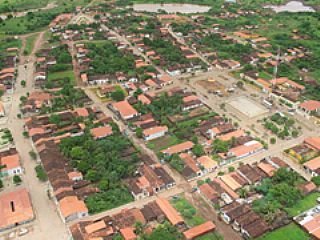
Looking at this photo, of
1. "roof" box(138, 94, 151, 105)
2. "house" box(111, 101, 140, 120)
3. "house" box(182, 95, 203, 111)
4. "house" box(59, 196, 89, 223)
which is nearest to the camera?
"house" box(59, 196, 89, 223)

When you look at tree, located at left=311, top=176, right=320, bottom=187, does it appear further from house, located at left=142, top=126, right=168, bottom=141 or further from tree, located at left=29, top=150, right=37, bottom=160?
tree, located at left=29, top=150, right=37, bottom=160

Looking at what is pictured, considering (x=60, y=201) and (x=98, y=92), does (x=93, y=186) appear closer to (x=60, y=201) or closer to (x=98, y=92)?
(x=60, y=201)

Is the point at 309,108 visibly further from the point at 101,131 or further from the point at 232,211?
the point at 101,131

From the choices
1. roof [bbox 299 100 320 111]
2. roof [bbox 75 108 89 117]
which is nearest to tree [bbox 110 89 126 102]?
roof [bbox 75 108 89 117]

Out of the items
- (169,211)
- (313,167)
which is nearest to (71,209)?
(169,211)

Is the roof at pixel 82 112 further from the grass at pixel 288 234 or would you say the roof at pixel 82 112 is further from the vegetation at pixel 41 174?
the grass at pixel 288 234

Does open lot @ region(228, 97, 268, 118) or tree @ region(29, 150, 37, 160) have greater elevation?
tree @ region(29, 150, 37, 160)
